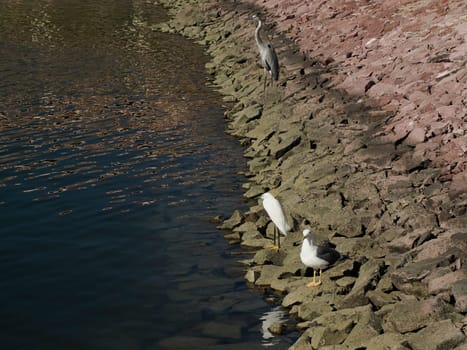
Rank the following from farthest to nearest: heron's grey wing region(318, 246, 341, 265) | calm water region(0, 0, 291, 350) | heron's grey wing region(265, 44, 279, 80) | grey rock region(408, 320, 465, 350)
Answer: heron's grey wing region(265, 44, 279, 80), heron's grey wing region(318, 246, 341, 265), calm water region(0, 0, 291, 350), grey rock region(408, 320, 465, 350)

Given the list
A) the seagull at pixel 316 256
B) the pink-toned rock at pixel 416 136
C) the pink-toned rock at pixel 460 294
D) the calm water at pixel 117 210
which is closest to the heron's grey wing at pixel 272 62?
the calm water at pixel 117 210

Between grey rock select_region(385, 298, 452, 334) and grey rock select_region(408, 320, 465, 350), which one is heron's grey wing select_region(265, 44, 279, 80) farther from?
grey rock select_region(408, 320, 465, 350)

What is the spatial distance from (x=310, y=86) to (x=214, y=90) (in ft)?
24.9

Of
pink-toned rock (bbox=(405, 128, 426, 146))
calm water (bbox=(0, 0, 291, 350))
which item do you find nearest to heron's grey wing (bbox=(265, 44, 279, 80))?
calm water (bbox=(0, 0, 291, 350))

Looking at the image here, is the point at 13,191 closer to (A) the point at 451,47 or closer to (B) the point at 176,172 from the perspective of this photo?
(B) the point at 176,172

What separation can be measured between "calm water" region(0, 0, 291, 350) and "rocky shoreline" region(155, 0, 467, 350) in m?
1.03

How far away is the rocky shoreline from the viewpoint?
511 inches

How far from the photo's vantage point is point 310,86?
29.2 metres

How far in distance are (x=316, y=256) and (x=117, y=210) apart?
727 cm

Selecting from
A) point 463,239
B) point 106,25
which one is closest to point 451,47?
point 463,239

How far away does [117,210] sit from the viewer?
20.4 metres

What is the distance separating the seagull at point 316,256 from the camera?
14922 mm

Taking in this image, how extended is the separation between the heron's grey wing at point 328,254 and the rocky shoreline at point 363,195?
1.07ft

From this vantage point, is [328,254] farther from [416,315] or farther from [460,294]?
[460,294]
